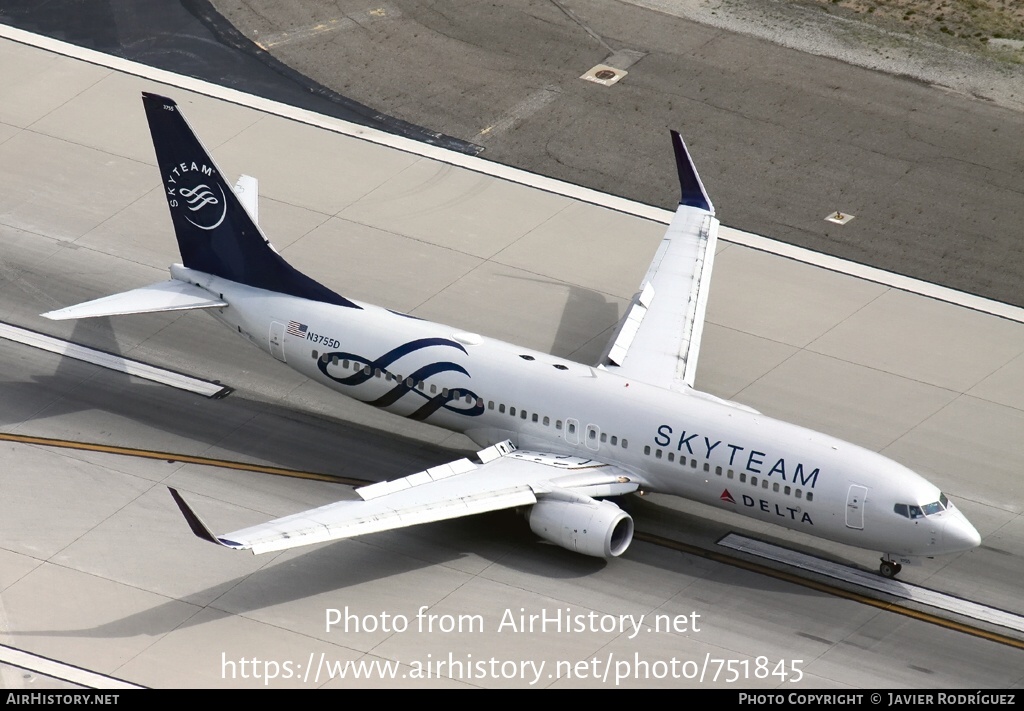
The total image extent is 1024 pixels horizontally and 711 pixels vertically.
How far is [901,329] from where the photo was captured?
5709 cm

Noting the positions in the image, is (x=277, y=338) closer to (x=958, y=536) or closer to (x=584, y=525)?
(x=584, y=525)

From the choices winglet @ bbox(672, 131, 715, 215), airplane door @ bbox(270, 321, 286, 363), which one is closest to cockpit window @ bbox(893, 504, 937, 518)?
winglet @ bbox(672, 131, 715, 215)

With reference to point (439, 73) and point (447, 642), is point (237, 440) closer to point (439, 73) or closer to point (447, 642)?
point (447, 642)

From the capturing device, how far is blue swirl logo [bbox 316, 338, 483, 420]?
48.1 metres

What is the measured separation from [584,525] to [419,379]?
705cm

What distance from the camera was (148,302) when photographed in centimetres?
5038

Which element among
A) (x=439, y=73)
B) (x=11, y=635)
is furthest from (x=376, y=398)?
(x=439, y=73)

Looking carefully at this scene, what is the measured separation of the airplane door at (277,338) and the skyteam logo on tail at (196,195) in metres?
3.82

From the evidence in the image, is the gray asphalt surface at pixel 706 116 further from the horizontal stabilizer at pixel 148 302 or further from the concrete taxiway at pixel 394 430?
the horizontal stabilizer at pixel 148 302

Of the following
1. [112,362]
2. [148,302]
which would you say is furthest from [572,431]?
[112,362]

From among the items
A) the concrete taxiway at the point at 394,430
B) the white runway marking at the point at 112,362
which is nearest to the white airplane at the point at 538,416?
the concrete taxiway at the point at 394,430

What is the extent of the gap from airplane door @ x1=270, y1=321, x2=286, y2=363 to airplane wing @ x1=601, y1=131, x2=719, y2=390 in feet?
31.7

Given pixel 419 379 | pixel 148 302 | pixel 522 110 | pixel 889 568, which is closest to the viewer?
pixel 889 568

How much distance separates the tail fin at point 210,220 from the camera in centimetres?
5025
